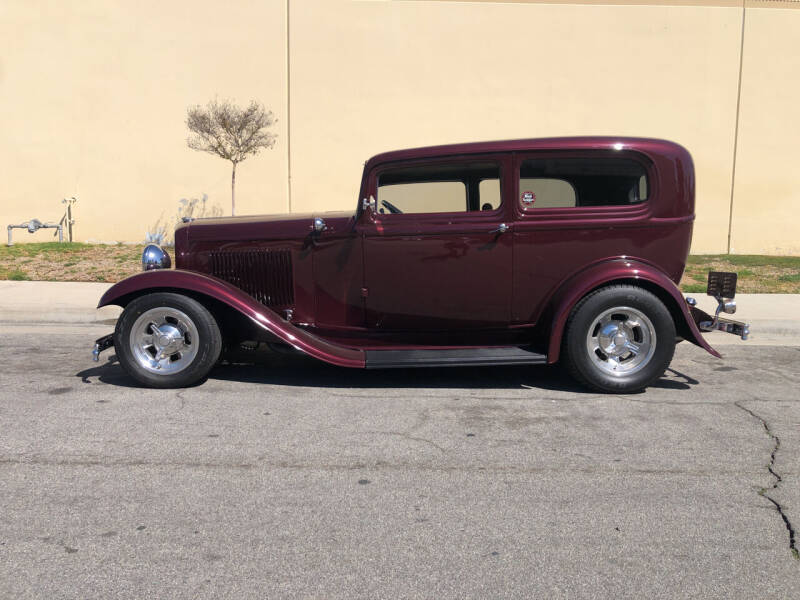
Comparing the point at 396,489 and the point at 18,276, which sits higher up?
the point at 18,276

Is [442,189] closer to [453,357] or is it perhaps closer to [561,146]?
[561,146]

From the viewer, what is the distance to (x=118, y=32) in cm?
1666

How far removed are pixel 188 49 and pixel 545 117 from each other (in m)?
8.96

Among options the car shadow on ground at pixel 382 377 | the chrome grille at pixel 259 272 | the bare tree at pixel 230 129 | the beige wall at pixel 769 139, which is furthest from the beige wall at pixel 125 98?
the chrome grille at pixel 259 272

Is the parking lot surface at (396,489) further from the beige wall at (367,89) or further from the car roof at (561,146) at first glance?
the beige wall at (367,89)

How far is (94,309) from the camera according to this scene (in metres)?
8.72

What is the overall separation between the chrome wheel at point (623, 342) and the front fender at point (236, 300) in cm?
181

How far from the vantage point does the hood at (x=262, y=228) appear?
212 inches

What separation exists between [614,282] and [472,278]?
1.07 m

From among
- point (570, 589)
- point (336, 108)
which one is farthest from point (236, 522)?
point (336, 108)

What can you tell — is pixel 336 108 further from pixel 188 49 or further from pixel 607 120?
pixel 607 120

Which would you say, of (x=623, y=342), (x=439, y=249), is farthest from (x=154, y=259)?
(x=623, y=342)

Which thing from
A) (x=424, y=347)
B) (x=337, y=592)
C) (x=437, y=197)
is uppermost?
(x=437, y=197)

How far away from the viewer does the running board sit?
5.06 meters
